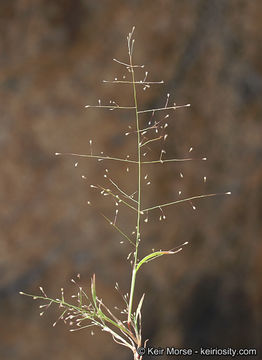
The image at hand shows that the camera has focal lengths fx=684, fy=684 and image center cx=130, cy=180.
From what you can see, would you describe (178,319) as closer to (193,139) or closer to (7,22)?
(193,139)

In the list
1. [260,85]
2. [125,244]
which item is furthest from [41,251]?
[260,85]

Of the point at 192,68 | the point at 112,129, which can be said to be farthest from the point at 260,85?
the point at 112,129

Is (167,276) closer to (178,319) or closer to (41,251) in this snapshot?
(178,319)

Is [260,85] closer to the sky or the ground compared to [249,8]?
closer to the ground

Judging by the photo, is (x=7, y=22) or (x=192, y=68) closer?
(x=7, y=22)

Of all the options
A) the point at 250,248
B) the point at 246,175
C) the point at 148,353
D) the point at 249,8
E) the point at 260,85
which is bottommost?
the point at 148,353

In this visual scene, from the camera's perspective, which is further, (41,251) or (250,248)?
(250,248)
